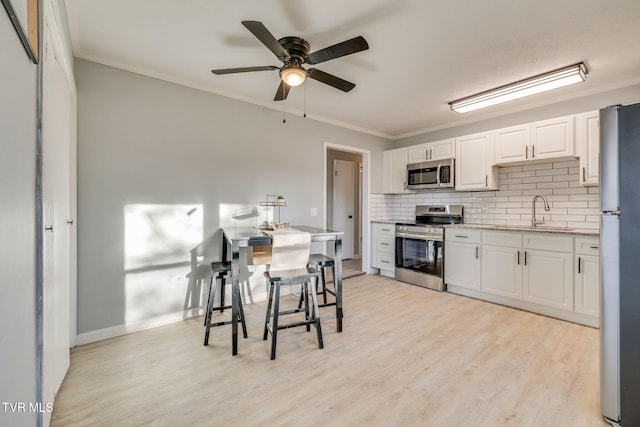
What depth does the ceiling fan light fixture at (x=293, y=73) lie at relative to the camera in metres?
2.06

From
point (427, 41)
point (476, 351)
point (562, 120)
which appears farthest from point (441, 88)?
point (476, 351)

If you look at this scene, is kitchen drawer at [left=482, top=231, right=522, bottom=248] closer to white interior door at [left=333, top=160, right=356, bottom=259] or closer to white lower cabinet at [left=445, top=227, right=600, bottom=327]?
white lower cabinet at [left=445, top=227, right=600, bottom=327]

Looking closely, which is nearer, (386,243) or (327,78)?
(327,78)

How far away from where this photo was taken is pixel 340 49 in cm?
184

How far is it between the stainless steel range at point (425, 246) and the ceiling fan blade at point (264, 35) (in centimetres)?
298

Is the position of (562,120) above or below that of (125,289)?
above

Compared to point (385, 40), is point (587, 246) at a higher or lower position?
lower

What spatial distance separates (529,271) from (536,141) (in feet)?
4.89

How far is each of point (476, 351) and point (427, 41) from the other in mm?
2501

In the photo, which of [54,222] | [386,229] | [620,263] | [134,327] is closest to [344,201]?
[386,229]

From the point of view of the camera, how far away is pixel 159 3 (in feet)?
6.02

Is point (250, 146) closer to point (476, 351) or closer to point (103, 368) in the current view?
point (103, 368)

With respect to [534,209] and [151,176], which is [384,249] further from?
[151,176]

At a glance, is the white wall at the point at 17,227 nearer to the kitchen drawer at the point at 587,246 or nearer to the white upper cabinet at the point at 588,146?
the kitchen drawer at the point at 587,246
